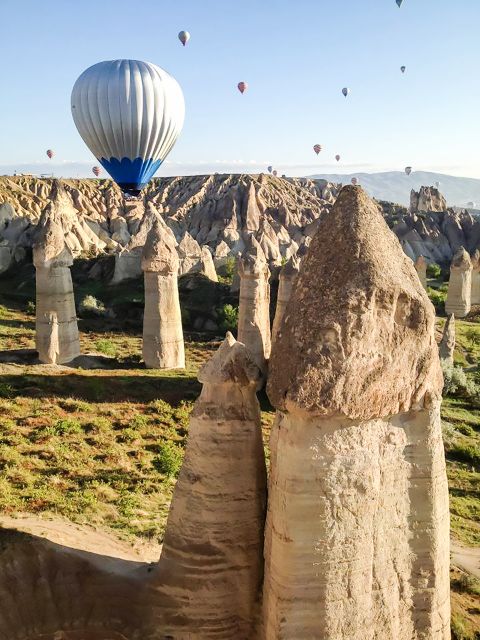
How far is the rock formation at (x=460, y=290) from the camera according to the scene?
32531 mm

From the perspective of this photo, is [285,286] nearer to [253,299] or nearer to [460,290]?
[253,299]

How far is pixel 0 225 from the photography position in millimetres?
43312

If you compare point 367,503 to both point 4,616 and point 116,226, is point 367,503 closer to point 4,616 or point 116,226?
point 4,616

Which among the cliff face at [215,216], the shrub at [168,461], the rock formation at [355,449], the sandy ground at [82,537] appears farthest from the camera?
the cliff face at [215,216]

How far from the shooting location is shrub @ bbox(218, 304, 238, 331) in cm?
2803

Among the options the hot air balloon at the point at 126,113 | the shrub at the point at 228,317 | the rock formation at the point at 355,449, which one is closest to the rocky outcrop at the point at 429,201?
the shrub at the point at 228,317

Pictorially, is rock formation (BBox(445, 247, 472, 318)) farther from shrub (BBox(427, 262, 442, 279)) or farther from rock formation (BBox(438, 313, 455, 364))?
shrub (BBox(427, 262, 442, 279))

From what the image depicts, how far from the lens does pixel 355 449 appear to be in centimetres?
477

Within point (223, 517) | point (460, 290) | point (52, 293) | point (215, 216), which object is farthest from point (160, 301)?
point (215, 216)

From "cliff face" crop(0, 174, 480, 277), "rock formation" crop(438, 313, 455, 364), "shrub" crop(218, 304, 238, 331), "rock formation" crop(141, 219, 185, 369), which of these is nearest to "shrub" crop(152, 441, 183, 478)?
"rock formation" crop(141, 219, 185, 369)

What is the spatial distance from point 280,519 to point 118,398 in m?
10.6

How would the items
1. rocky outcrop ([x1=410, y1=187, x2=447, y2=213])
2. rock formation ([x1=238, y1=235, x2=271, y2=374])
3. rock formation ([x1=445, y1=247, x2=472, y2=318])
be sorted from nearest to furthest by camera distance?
1. rock formation ([x1=238, y1=235, x2=271, y2=374])
2. rock formation ([x1=445, y1=247, x2=472, y2=318])
3. rocky outcrop ([x1=410, y1=187, x2=447, y2=213])

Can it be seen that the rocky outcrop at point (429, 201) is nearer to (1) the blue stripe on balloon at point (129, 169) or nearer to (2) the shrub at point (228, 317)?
(2) the shrub at point (228, 317)

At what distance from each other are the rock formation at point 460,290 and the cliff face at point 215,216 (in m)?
11.9
